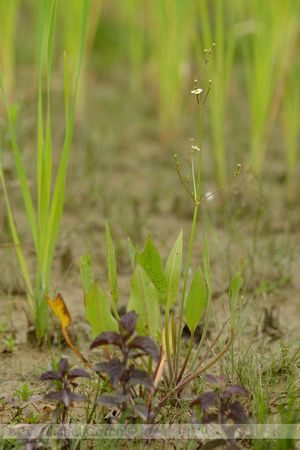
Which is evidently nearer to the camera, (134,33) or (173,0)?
(173,0)

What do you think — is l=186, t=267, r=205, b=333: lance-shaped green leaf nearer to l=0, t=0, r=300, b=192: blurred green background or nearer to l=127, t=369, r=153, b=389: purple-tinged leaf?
l=127, t=369, r=153, b=389: purple-tinged leaf

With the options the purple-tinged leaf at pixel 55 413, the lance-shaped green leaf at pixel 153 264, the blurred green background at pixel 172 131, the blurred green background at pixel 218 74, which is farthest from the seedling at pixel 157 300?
the blurred green background at pixel 172 131

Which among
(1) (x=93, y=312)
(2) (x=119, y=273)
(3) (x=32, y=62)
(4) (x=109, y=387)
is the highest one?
(3) (x=32, y=62)

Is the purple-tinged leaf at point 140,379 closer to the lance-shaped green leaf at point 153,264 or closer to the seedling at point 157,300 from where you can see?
the seedling at point 157,300

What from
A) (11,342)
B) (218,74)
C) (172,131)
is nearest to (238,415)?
(11,342)

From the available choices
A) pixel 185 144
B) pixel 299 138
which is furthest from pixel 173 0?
pixel 299 138

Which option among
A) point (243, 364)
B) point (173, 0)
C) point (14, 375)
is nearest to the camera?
point (243, 364)

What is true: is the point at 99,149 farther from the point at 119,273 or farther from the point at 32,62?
the point at 32,62
